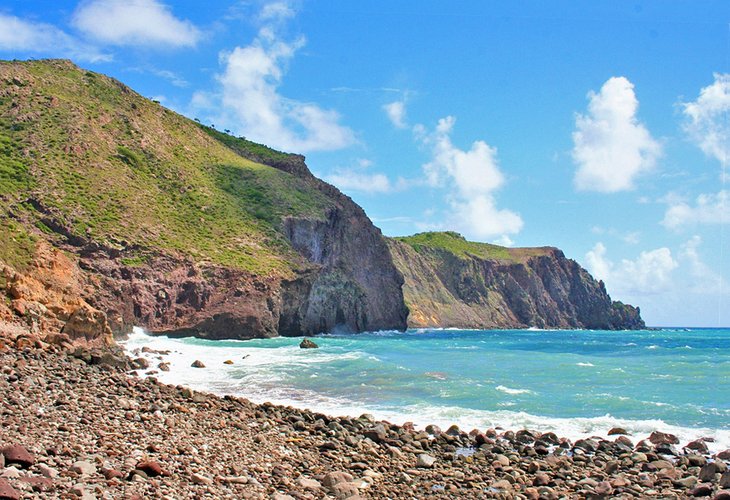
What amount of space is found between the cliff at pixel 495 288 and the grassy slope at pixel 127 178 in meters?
67.0

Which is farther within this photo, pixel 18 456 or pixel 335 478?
pixel 335 478

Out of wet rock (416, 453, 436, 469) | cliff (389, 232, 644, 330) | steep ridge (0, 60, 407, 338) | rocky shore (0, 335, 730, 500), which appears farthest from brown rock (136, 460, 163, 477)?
cliff (389, 232, 644, 330)

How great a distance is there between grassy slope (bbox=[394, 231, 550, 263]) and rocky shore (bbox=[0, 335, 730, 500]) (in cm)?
14264

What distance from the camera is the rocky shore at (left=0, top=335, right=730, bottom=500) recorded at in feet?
30.2

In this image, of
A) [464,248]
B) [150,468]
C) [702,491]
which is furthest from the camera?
[464,248]

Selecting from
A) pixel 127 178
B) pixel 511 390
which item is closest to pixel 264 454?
pixel 511 390

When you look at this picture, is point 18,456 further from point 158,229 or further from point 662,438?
point 158,229

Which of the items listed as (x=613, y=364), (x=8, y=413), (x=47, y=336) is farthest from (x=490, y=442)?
(x=613, y=364)

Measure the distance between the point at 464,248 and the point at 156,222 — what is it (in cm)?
12858

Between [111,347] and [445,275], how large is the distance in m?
134

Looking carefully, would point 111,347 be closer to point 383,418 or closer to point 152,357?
point 152,357

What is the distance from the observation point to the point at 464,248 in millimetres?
173125

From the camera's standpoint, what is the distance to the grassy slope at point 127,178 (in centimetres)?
4766

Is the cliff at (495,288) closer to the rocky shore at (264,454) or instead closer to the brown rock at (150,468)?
the rocky shore at (264,454)
